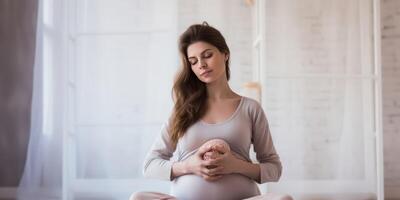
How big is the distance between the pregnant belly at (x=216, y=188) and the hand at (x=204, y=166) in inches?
0.7

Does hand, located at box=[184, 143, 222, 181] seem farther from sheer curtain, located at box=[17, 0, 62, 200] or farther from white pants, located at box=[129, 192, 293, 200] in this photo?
sheer curtain, located at box=[17, 0, 62, 200]

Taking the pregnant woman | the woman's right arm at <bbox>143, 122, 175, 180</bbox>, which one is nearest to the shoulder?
the pregnant woman

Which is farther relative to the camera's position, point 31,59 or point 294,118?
point 31,59

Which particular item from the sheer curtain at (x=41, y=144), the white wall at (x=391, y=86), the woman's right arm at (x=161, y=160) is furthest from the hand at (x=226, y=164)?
the white wall at (x=391, y=86)

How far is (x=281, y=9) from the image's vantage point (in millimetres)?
2279

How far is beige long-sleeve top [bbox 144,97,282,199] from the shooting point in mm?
1247

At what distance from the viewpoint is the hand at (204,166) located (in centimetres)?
116

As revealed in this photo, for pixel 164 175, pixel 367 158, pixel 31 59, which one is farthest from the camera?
pixel 31 59

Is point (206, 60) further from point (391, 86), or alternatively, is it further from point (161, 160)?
point (391, 86)

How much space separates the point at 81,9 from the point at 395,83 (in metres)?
1.62

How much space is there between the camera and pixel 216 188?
1192 mm

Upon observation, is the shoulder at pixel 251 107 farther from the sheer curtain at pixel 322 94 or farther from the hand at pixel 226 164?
the sheer curtain at pixel 322 94

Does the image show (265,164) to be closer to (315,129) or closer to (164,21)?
(315,129)

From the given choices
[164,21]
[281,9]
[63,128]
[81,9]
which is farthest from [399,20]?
[63,128]
